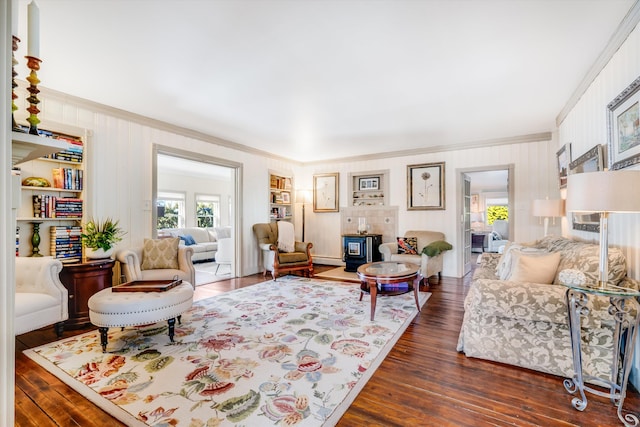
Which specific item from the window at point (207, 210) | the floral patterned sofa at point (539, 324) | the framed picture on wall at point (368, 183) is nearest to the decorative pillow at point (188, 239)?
the window at point (207, 210)

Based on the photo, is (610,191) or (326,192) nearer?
(610,191)

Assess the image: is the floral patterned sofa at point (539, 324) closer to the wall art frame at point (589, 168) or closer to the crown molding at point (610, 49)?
the wall art frame at point (589, 168)

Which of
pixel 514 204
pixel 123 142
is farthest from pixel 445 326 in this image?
pixel 123 142

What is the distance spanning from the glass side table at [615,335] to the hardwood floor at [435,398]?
0.19 ft

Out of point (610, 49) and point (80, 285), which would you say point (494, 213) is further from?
point (80, 285)

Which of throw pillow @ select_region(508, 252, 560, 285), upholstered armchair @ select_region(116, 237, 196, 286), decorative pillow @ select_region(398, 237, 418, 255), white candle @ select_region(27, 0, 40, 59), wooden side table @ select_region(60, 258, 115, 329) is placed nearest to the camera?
white candle @ select_region(27, 0, 40, 59)

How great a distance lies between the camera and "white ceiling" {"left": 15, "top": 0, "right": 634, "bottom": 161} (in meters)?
2.00

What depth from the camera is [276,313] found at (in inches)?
136

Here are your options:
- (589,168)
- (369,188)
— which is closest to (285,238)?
(369,188)

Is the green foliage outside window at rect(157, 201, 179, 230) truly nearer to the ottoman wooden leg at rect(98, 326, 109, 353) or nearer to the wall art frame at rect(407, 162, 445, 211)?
the ottoman wooden leg at rect(98, 326, 109, 353)

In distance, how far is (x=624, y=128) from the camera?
7.10 ft

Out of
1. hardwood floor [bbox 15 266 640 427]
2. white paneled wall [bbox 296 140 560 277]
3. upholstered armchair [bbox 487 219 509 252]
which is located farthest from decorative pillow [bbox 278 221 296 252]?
upholstered armchair [bbox 487 219 509 252]

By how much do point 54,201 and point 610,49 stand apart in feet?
17.8

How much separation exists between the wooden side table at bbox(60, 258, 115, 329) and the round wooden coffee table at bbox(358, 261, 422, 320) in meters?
2.92
